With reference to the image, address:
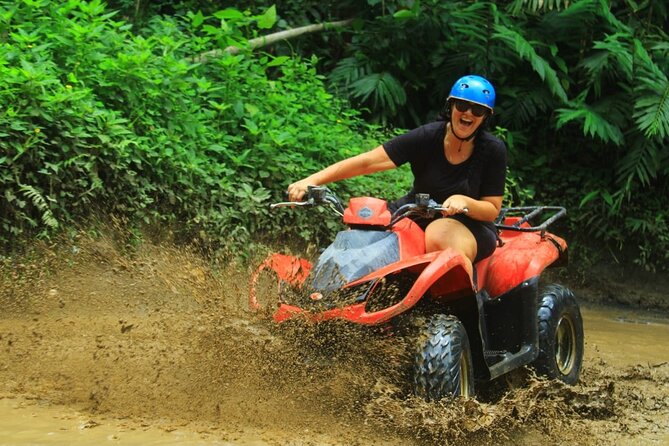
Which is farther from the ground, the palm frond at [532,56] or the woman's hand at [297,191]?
the palm frond at [532,56]

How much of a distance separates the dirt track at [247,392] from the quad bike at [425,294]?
153 mm

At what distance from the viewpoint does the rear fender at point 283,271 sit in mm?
4578

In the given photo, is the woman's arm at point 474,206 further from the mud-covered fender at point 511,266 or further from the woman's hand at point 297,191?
the woman's hand at point 297,191

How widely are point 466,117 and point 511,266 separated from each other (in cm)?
92

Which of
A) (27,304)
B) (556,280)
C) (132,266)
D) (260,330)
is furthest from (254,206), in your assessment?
(556,280)

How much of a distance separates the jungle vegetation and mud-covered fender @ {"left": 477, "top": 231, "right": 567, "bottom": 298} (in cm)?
253

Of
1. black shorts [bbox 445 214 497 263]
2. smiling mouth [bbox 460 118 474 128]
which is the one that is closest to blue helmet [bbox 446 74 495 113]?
smiling mouth [bbox 460 118 474 128]

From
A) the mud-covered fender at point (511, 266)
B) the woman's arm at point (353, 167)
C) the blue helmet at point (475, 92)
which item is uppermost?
the blue helmet at point (475, 92)

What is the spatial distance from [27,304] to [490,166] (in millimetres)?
3039

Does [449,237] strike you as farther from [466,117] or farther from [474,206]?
[466,117]

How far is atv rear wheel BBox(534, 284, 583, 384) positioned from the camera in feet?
18.1

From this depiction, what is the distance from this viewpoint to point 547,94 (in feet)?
34.8

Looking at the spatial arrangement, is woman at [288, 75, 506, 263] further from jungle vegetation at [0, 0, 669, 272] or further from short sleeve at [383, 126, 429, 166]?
jungle vegetation at [0, 0, 669, 272]

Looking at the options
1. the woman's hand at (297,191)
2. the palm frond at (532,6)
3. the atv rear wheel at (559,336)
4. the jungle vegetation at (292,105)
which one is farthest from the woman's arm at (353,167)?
the palm frond at (532,6)
